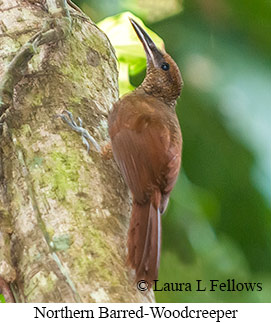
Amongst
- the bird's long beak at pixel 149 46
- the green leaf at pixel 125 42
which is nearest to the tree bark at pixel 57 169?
the bird's long beak at pixel 149 46

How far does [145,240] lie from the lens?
1.99 meters

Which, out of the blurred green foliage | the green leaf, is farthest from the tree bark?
the blurred green foliage

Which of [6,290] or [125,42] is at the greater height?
[6,290]

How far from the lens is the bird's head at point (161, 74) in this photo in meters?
2.98

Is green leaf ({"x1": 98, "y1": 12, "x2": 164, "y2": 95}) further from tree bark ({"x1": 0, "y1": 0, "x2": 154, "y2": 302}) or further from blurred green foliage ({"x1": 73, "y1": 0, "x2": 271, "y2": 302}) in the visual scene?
tree bark ({"x1": 0, "y1": 0, "x2": 154, "y2": 302})

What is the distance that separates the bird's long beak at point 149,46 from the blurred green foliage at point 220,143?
38cm

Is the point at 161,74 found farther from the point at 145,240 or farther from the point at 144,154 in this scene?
the point at 145,240

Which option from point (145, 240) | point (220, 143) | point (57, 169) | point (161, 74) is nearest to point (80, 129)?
point (57, 169)

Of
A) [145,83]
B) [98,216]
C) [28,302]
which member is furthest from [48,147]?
[145,83]

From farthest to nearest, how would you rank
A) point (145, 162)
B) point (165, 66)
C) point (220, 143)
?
1. point (220, 143)
2. point (165, 66)
3. point (145, 162)

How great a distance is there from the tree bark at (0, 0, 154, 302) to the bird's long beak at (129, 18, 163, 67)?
0.80ft

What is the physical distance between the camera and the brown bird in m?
1.97

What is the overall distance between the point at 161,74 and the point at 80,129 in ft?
3.02
